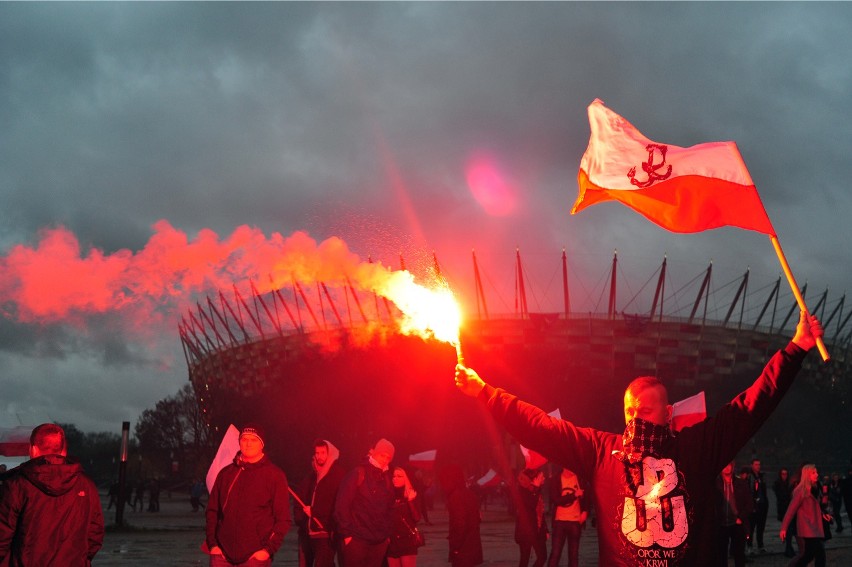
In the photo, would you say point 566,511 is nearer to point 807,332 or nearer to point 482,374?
point 807,332

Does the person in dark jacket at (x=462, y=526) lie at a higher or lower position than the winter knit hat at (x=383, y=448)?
lower

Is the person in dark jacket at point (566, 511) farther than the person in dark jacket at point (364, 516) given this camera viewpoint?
Yes

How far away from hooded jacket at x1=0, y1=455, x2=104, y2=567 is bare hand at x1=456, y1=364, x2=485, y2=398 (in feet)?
10.2

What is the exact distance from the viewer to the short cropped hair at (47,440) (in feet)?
19.8

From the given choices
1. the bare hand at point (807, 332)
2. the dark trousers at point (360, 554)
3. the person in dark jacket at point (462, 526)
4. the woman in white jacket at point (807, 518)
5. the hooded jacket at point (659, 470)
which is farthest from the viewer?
the woman in white jacket at point (807, 518)

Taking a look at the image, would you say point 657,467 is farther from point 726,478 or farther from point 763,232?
point 726,478

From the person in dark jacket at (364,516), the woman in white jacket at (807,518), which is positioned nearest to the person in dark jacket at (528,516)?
the woman in white jacket at (807,518)

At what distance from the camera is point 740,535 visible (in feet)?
39.3

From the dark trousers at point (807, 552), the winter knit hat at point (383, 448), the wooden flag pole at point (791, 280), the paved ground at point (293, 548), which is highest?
the wooden flag pole at point (791, 280)

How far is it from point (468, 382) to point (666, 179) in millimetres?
2625

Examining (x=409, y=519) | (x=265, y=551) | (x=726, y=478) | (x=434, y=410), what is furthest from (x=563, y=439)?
(x=434, y=410)

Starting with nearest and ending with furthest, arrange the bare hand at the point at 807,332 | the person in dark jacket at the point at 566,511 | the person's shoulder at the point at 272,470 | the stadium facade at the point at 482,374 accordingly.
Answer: the bare hand at the point at 807,332 < the person's shoulder at the point at 272,470 < the person in dark jacket at the point at 566,511 < the stadium facade at the point at 482,374

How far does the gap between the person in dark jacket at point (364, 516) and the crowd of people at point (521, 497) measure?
11 mm

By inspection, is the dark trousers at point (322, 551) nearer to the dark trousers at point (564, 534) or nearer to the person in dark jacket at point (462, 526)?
the person in dark jacket at point (462, 526)
